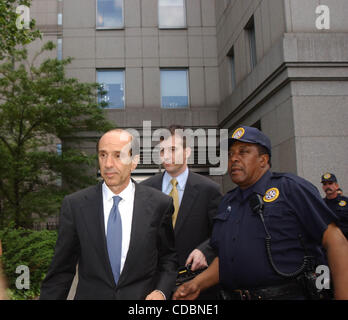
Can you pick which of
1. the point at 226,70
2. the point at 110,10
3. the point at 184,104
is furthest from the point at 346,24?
the point at 110,10

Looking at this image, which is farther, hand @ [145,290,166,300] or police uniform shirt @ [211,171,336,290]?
police uniform shirt @ [211,171,336,290]

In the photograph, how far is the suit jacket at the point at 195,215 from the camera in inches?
157

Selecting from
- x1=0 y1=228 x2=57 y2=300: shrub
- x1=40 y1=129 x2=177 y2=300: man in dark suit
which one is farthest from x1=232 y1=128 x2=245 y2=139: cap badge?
x1=0 y1=228 x2=57 y2=300: shrub

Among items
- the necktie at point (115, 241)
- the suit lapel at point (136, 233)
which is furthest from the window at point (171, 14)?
the necktie at point (115, 241)

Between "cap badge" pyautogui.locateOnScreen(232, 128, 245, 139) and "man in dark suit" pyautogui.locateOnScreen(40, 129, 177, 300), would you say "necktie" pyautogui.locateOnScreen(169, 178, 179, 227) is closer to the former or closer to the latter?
"cap badge" pyautogui.locateOnScreen(232, 128, 245, 139)

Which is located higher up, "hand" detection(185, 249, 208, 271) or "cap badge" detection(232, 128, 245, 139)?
"cap badge" detection(232, 128, 245, 139)

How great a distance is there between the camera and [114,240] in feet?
8.14

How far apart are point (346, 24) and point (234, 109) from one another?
19.4 ft

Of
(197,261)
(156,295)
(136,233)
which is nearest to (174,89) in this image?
(197,261)

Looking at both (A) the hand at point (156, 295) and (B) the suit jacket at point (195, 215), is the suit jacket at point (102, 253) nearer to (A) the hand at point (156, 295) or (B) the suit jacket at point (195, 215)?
(A) the hand at point (156, 295)

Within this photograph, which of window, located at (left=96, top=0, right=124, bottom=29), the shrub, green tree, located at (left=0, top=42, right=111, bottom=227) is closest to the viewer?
the shrub

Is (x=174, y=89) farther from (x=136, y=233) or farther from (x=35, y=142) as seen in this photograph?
(x=136, y=233)

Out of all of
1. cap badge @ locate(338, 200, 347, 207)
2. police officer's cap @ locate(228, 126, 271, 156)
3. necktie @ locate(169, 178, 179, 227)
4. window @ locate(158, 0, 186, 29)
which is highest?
window @ locate(158, 0, 186, 29)

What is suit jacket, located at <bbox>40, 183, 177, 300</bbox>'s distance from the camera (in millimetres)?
2430
